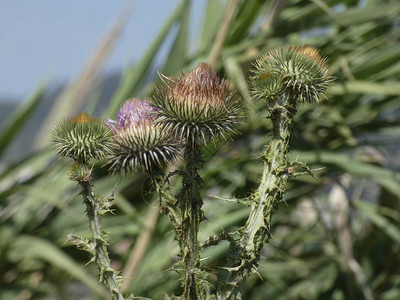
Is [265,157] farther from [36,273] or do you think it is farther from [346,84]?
[36,273]

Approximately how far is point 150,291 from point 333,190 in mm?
1336

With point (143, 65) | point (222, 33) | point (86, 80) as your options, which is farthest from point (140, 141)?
point (86, 80)

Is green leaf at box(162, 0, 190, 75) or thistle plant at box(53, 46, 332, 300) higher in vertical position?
green leaf at box(162, 0, 190, 75)

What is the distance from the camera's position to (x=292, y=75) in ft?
2.25

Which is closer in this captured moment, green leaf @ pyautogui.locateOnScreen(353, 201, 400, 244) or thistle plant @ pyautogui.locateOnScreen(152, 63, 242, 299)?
thistle plant @ pyautogui.locateOnScreen(152, 63, 242, 299)

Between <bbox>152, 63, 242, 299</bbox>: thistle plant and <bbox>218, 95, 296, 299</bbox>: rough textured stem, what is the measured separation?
4 cm

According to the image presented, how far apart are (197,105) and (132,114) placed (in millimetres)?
109

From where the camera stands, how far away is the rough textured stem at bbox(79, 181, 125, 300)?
0.67 metres

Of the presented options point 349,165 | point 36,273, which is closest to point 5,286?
point 36,273

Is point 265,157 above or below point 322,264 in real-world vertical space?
below

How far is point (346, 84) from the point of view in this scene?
2227mm

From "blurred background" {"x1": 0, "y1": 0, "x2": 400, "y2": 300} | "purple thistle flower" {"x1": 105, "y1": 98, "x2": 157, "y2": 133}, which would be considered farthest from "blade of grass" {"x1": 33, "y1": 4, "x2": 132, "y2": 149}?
"purple thistle flower" {"x1": 105, "y1": 98, "x2": 157, "y2": 133}

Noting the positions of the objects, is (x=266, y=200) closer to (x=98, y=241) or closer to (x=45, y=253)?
(x=98, y=241)

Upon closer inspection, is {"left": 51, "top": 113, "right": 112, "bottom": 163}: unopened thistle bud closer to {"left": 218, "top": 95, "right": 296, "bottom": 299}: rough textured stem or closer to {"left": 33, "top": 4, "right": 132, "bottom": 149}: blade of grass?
{"left": 218, "top": 95, "right": 296, "bottom": 299}: rough textured stem
